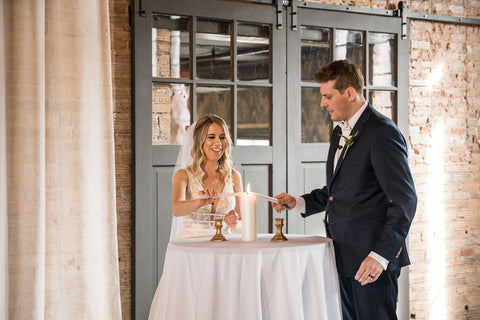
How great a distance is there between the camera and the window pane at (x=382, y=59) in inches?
204

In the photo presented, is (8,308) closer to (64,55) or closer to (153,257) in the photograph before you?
(153,257)

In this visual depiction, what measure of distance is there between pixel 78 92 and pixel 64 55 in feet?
0.71

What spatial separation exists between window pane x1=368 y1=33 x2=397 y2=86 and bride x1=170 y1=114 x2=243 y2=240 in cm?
167

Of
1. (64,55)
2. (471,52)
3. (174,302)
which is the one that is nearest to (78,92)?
(64,55)

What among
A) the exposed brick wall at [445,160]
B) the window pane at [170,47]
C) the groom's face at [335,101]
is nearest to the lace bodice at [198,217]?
the window pane at [170,47]

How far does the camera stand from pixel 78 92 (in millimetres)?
3852

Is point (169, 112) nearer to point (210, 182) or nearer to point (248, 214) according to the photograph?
point (210, 182)

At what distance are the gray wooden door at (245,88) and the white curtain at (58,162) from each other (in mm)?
340

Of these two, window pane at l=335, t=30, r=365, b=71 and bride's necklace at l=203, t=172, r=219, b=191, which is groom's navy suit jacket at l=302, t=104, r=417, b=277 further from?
window pane at l=335, t=30, r=365, b=71

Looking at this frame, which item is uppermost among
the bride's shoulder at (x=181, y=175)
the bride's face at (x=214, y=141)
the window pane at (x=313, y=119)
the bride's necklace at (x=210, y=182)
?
the window pane at (x=313, y=119)

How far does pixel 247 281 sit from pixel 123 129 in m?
1.77

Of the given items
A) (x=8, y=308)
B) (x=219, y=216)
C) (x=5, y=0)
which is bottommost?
(x=8, y=308)

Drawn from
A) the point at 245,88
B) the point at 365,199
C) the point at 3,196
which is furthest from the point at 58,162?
the point at 365,199

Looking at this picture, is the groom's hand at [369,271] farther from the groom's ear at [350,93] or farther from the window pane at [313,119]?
the window pane at [313,119]
